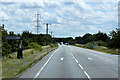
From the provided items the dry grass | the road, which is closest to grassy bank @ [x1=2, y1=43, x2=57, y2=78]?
the dry grass

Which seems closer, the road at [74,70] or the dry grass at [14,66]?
the road at [74,70]

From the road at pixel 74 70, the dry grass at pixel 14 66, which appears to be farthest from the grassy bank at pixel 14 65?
the road at pixel 74 70

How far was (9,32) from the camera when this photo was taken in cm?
3544

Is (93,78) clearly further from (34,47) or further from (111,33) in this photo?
(111,33)

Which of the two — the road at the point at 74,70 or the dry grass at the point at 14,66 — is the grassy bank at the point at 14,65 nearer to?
the dry grass at the point at 14,66

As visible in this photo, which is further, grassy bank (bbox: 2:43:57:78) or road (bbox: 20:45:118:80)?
grassy bank (bbox: 2:43:57:78)

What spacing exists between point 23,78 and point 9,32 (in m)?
24.3

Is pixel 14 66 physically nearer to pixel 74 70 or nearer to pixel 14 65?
pixel 14 65

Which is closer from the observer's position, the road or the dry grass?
the road

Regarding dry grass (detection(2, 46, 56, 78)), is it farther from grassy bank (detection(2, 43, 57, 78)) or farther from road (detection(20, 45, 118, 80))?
road (detection(20, 45, 118, 80))

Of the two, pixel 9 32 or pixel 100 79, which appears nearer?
pixel 100 79

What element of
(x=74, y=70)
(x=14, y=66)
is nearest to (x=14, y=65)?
(x=14, y=66)

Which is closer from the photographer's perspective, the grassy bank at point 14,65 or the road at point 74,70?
the road at point 74,70

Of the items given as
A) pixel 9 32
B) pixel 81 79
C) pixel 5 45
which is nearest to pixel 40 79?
pixel 81 79
